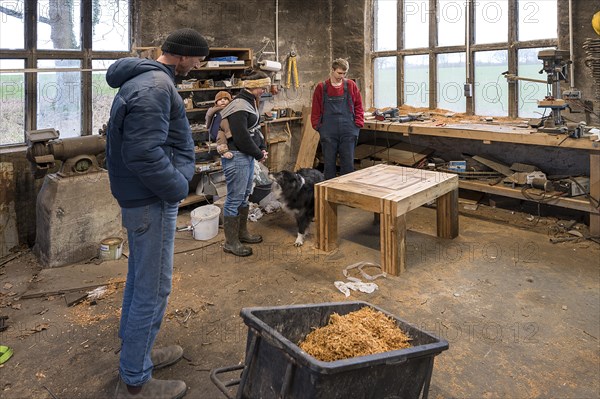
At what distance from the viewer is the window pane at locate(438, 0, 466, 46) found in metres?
5.80

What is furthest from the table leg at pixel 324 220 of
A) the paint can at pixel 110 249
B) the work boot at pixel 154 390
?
the work boot at pixel 154 390

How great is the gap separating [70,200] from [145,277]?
2201 mm

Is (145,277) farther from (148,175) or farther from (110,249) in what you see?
(110,249)

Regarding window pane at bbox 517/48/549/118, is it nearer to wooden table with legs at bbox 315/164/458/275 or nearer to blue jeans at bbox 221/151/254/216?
wooden table with legs at bbox 315/164/458/275

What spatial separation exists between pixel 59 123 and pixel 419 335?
4.34m

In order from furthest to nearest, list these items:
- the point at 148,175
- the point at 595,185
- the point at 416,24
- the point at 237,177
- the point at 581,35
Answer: the point at 416,24 < the point at 581,35 < the point at 595,185 < the point at 237,177 < the point at 148,175

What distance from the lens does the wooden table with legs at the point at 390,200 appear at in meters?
3.59

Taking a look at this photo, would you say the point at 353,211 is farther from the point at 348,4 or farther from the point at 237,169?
the point at 348,4

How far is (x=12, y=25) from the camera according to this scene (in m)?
4.19

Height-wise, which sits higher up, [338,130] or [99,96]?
[99,96]

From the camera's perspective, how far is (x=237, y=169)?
394 cm

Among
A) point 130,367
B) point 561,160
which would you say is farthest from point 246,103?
point 561,160

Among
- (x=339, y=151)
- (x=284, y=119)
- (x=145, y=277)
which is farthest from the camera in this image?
(x=284, y=119)

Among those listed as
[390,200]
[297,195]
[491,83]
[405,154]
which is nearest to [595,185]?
[491,83]
